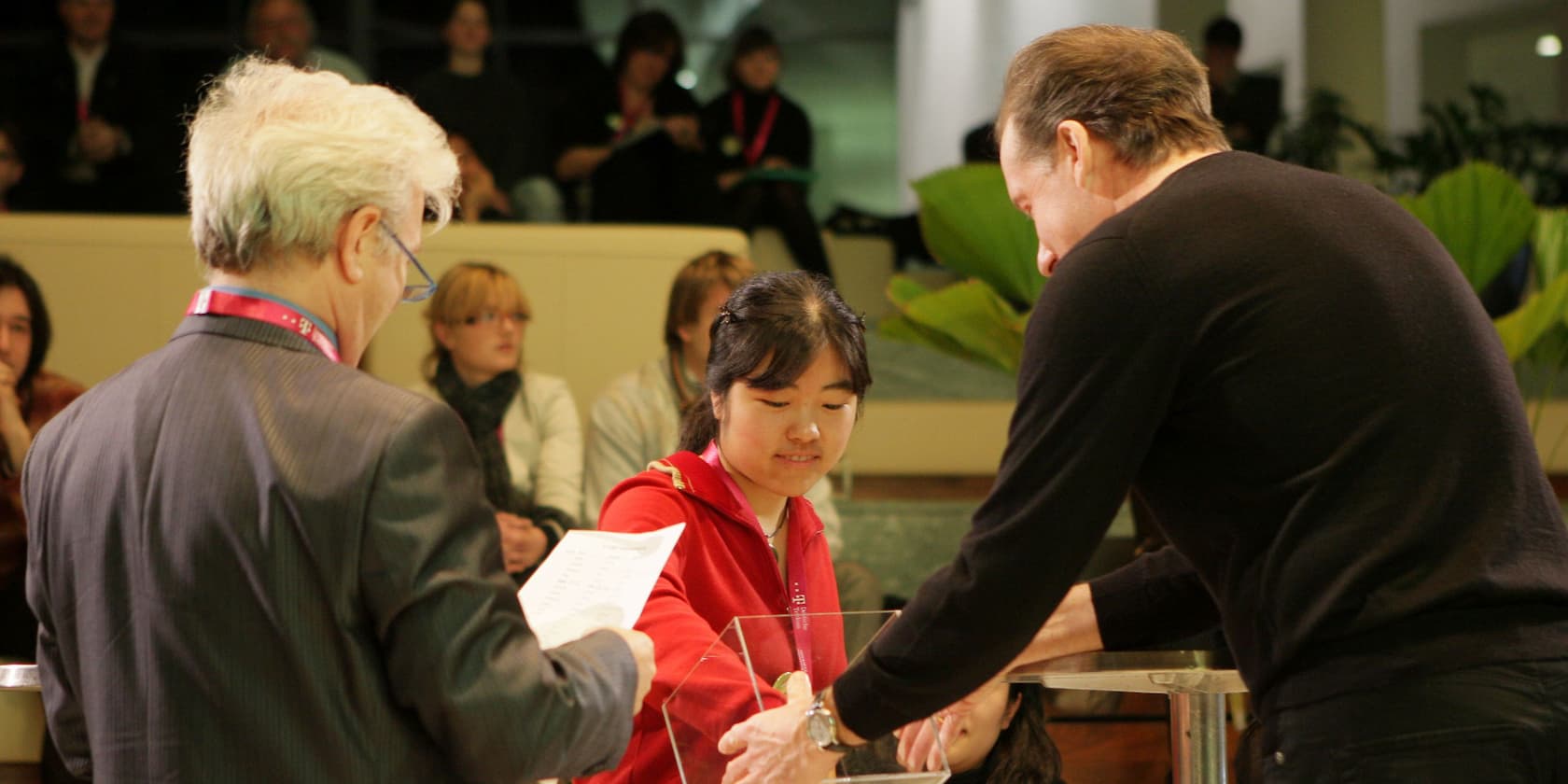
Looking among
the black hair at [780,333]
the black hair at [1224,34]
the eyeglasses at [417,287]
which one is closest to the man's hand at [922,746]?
the black hair at [780,333]

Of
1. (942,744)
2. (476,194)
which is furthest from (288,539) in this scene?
(476,194)

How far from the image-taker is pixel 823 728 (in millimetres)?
1767

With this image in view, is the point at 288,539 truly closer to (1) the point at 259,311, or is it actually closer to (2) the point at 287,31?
(1) the point at 259,311

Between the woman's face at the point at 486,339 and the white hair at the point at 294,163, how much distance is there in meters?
2.90

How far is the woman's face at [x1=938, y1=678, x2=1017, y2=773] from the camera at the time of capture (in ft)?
6.61

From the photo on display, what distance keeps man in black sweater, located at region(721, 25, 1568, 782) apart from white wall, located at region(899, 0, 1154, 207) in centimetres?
707

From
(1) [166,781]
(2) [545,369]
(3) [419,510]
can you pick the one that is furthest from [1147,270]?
(2) [545,369]

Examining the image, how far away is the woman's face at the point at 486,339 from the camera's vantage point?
4.45 m

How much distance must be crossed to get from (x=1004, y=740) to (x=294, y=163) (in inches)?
45.7

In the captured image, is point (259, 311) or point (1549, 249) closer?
point (259, 311)

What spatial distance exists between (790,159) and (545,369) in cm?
166

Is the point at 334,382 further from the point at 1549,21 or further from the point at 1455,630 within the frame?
the point at 1549,21

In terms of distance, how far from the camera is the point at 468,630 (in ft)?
4.54

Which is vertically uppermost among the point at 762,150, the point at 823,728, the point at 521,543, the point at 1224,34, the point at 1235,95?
the point at 1224,34
